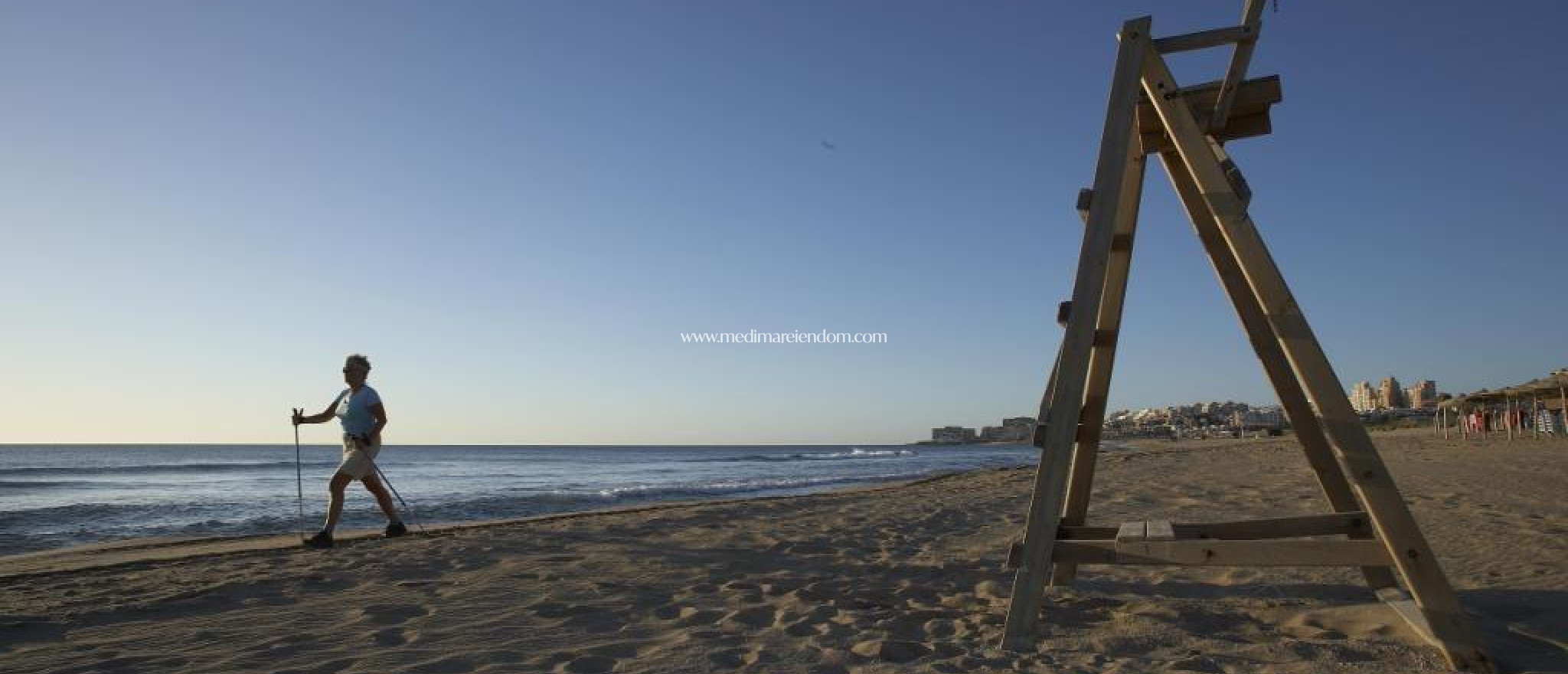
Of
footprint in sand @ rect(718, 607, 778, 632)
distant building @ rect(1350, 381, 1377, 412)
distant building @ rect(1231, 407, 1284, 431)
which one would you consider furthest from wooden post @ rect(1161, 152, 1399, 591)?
distant building @ rect(1350, 381, 1377, 412)

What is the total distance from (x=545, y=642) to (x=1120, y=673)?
2329mm

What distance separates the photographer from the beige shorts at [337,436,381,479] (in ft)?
21.4

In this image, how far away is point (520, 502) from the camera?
12.5 m

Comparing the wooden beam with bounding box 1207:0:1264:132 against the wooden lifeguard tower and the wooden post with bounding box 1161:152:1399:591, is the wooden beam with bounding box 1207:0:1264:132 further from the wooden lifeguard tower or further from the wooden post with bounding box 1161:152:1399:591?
the wooden post with bounding box 1161:152:1399:591

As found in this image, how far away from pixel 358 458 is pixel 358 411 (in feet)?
1.33

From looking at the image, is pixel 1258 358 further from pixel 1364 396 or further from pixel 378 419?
pixel 1364 396

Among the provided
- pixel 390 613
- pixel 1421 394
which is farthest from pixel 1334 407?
pixel 1421 394

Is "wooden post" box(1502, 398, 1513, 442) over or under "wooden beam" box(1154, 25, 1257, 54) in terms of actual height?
under

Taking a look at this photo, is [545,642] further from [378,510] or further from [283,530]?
[378,510]

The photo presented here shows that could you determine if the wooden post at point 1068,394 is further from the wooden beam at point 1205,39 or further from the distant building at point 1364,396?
the distant building at point 1364,396

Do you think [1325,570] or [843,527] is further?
[843,527]

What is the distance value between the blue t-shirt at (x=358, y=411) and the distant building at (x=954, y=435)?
388ft

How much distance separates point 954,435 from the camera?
406 ft

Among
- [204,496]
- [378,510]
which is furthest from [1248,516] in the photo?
[204,496]
